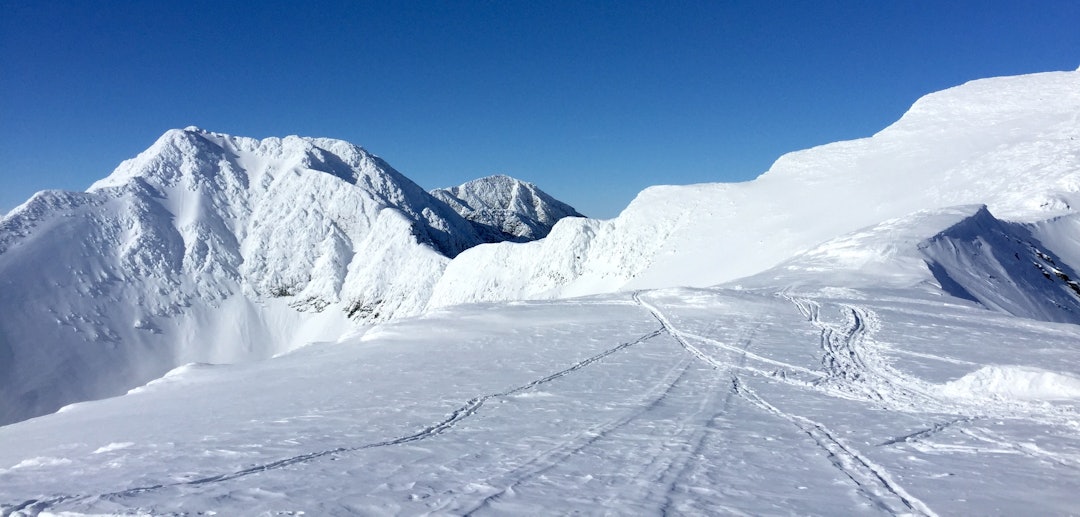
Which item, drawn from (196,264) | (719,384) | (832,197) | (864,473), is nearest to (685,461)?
(864,473)

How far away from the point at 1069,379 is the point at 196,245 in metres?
132

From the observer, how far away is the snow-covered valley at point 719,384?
20.3ft

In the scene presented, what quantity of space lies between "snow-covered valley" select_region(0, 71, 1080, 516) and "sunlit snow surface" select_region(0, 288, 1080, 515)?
0.05m

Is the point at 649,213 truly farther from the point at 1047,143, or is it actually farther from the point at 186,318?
the point at 186,318

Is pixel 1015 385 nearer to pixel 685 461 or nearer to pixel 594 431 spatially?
pixel 685 461

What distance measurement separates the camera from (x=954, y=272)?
29.1 metres

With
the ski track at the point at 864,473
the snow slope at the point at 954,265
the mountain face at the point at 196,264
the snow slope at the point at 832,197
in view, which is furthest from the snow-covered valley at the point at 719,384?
the mountain face at the point at 196,264

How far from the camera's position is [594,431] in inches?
333

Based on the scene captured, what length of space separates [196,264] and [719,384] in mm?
124318

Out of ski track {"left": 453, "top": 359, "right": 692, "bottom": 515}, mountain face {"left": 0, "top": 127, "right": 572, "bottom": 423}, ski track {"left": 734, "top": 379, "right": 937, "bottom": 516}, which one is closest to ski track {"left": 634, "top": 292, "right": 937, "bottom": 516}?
ski track {"left": 734, "top": 379, "right": 937, "bottom": 516}

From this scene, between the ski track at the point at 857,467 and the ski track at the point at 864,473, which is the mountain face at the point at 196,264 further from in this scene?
the ski track at the point at 864,473

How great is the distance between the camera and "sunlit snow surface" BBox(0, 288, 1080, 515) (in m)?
5.93

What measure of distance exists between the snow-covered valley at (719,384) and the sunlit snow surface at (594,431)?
0.18 ft

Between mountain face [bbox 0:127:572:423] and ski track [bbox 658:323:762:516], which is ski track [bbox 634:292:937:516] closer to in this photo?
ski track [bbox 658:323:762:516]
